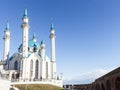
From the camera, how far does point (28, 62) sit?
7906cm

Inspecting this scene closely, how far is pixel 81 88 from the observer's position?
92188mm

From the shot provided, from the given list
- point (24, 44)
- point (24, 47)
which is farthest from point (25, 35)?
point (24, 47)

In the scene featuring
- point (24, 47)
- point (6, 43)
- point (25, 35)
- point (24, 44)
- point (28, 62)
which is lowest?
point (28, 62)

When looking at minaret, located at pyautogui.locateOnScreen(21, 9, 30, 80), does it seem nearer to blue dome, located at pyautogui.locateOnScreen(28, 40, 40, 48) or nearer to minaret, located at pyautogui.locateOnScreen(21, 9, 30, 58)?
minaret, located at pyautogui.locateOnScreen(21, 9, 30, 58)

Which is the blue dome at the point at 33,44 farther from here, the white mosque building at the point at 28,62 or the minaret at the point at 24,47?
the minaret at the point at 24,47

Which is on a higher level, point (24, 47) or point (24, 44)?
point (24, 44)

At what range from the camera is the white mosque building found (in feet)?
250

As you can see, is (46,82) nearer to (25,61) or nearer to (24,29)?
(25,61)

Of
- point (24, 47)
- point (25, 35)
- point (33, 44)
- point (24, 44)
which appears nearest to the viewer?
point (24, 47)

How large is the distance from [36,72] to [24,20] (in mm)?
21533

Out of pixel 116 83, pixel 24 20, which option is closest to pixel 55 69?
pixel 24 20

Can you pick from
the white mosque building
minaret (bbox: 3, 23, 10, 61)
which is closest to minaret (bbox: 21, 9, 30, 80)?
the white mosque building

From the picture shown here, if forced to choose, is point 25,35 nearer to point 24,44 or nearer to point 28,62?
point 24,44

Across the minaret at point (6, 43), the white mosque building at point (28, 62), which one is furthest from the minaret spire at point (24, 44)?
the minaret at point (6, 43)
